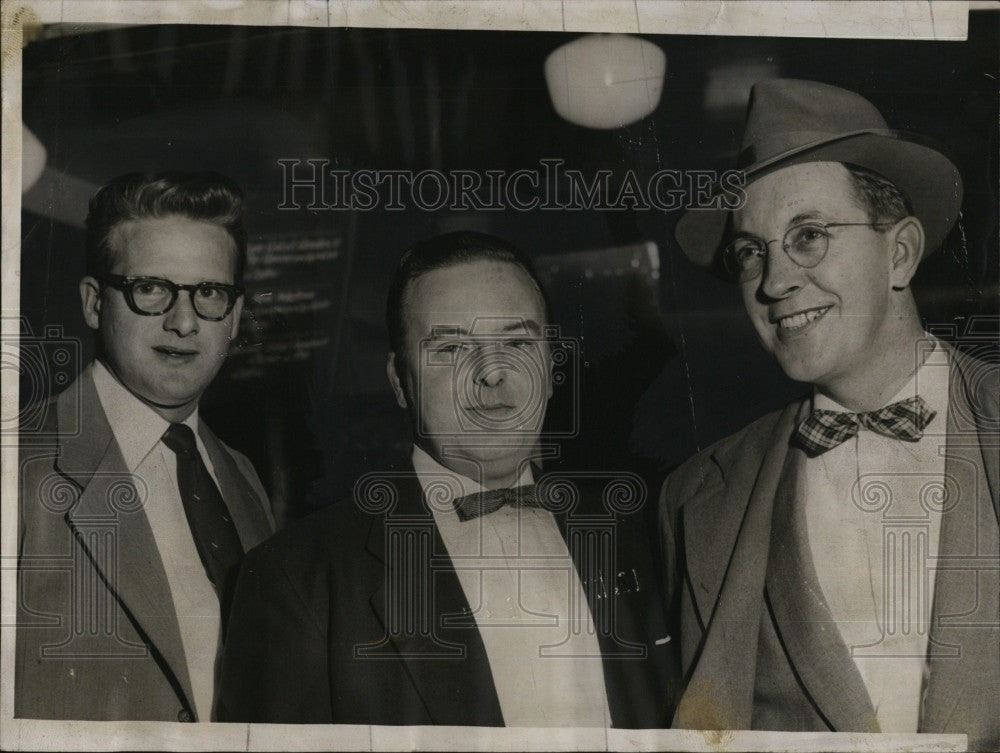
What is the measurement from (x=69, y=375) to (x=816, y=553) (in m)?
2.58

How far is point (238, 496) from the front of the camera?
11.3ft

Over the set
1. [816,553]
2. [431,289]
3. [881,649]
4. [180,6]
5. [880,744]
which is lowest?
[880,744]

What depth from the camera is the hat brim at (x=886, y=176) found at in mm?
3453

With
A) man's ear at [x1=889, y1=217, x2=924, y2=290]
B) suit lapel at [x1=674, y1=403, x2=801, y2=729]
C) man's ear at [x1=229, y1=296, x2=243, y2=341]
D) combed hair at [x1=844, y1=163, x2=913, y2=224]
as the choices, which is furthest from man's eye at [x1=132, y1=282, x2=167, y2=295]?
man's ear at [x1=889, y1=217, x2=924, y2=290]

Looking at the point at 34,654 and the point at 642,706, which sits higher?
the point at 34,654

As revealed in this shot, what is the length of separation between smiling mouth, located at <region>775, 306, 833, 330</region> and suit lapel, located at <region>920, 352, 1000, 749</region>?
0.51m

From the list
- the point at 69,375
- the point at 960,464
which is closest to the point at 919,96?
the point at 960,464

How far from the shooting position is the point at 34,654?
349cm

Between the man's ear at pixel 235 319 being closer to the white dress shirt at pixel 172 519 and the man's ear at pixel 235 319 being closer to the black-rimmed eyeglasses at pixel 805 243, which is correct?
the white dress shirt at pixel 172 519

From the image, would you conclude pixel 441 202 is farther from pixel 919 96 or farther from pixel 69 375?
pixel 919 96

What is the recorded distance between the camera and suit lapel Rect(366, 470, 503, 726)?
342cm

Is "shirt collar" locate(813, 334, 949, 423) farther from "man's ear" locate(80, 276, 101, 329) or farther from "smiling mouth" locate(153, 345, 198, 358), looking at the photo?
"man's ear" locate(80, 276, 101, 329)

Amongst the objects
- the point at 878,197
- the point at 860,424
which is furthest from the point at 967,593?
the point at 878,197

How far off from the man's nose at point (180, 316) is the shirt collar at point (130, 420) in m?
0.26
